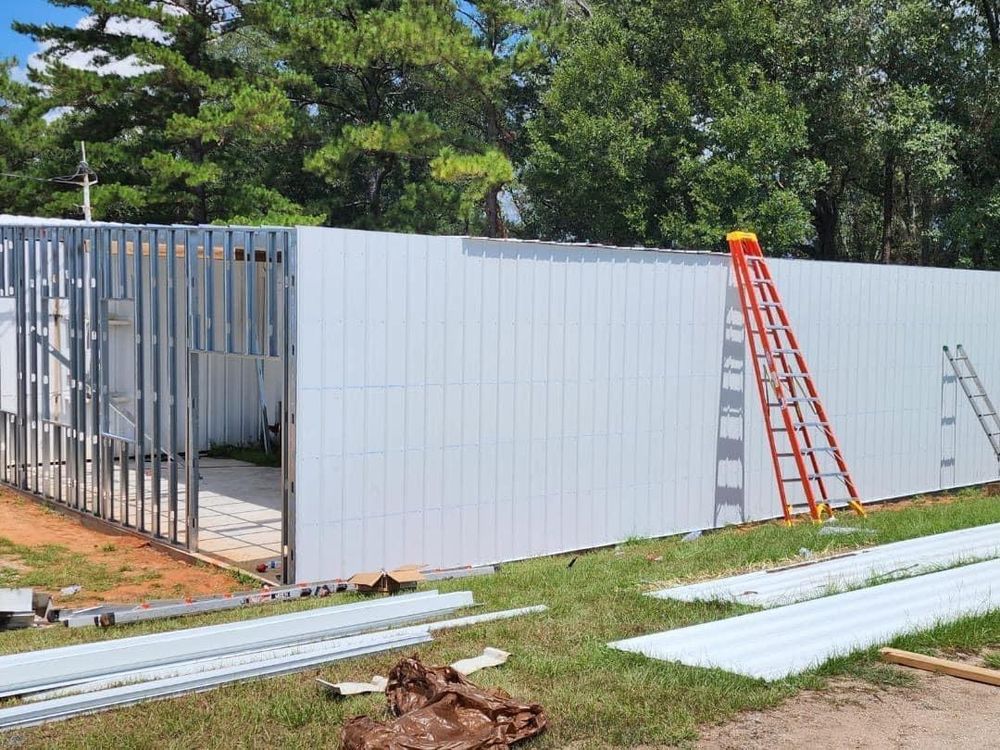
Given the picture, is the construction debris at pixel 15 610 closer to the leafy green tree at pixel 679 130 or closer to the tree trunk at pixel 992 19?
the leafy green tree at pixel 679 130

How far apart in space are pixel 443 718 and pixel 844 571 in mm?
4280

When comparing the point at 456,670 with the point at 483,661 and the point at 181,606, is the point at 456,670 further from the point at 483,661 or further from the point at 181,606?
the point at 181,606

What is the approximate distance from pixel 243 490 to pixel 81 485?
7.30 feet

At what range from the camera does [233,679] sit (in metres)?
5.67

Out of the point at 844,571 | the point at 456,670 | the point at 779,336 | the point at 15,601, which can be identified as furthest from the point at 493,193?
the point at 456,670

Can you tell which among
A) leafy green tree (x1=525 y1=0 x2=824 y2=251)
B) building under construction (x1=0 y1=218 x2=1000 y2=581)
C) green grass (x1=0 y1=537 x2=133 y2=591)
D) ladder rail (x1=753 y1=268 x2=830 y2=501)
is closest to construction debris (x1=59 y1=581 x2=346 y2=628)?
building under construction (x1=0 y1=218 x2=1000 y2=581)

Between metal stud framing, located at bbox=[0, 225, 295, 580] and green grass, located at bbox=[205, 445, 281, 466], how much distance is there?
128 cm

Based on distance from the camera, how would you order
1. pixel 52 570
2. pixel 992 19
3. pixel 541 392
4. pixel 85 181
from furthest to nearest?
pixel 992 19 → pixel 85 181 → pixel 541 392 → pixel 52 570

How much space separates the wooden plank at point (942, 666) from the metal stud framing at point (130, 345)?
16.8 ft

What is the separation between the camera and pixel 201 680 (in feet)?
18.4

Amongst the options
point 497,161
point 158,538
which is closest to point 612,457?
point 158,538

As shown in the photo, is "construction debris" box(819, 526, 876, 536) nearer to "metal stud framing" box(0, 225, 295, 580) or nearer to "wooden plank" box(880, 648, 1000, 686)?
"wooden plank" box(880, 648, 1000, 686)

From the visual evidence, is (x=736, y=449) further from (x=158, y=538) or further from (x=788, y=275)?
(x=158, y=538)

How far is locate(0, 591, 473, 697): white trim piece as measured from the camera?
573 cm
